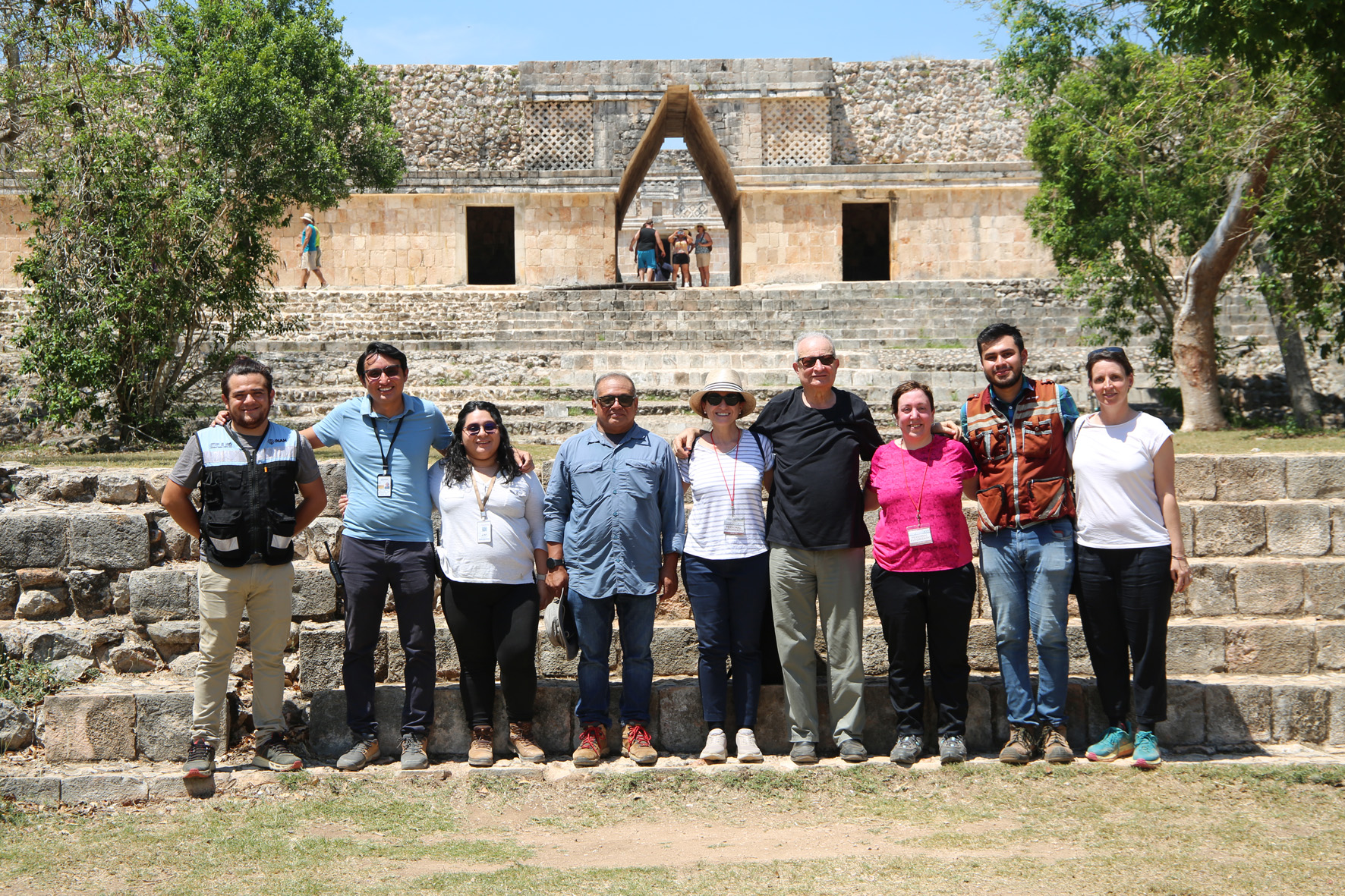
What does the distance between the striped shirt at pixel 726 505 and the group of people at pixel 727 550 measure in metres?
0.01

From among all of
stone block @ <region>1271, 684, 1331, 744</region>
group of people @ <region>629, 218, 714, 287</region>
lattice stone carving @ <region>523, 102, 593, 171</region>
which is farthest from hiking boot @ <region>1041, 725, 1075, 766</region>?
lattice stone carving @ <region>523, 102, 593, 171</region>

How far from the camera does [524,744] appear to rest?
443cm

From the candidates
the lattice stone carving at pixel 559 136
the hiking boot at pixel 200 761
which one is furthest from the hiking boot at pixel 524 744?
the lattice stone carving at pixel 559 136

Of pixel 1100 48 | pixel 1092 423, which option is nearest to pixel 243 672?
pixel 1092 423

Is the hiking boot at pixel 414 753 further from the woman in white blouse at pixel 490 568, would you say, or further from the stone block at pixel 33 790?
the stone block at pixel 33 790

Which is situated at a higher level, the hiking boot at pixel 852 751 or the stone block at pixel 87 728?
the stone block at pixel 87 728

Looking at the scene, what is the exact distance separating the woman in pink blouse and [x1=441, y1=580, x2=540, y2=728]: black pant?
4.84ft

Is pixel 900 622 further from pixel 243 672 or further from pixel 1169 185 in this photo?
pixel 1169 185

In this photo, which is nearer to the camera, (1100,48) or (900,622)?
(900,622)

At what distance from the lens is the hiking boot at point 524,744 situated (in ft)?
14.4

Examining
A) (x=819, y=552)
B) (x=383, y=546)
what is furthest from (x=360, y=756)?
(x=819, y=552)

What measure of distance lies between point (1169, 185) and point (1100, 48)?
2.49m

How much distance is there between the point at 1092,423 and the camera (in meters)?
4.31

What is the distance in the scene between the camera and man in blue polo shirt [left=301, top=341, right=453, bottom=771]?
169 inches
